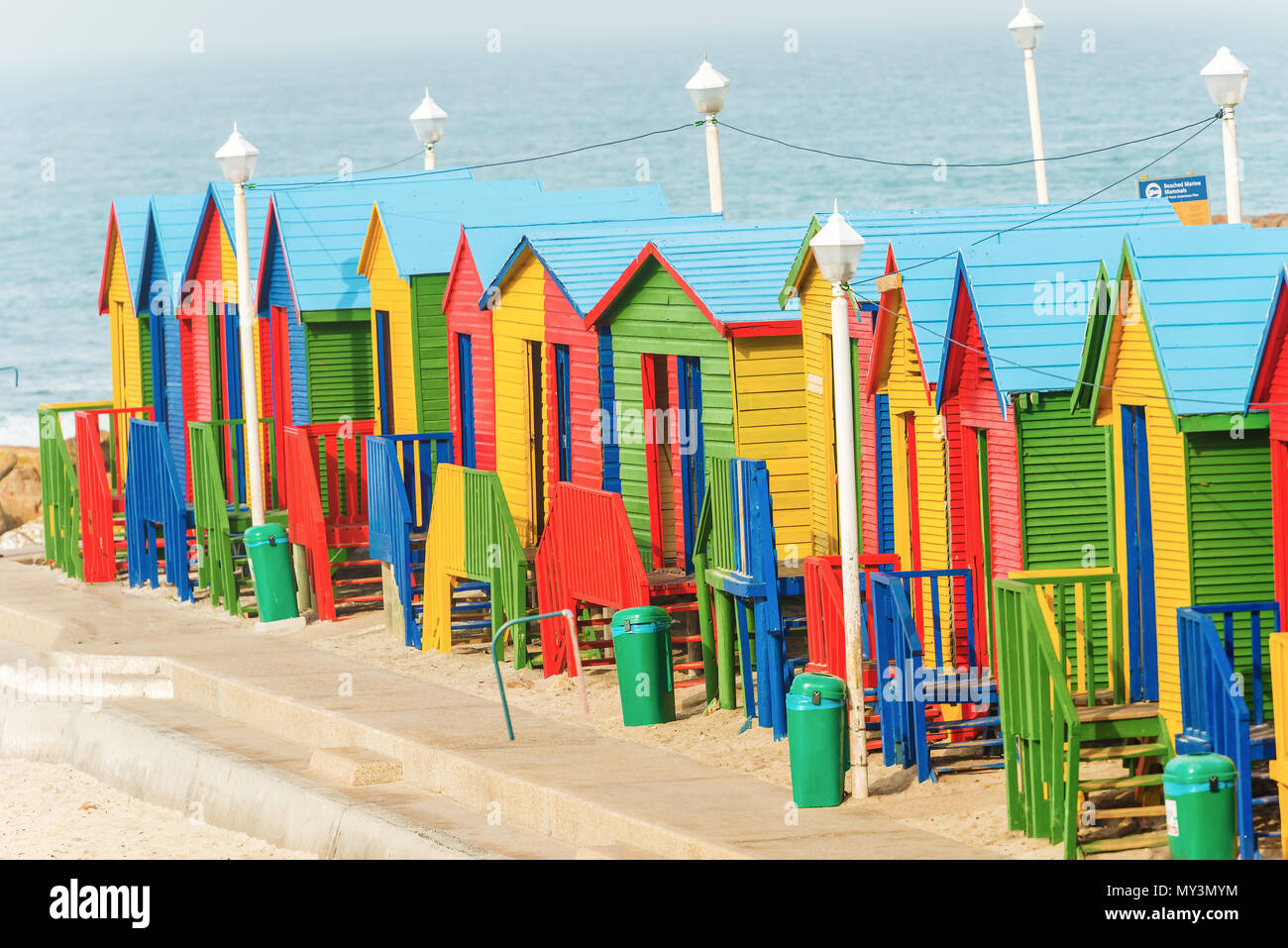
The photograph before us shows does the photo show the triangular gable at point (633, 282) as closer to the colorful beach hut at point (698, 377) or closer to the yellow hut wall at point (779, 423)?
the colorful beach hut at point (698, 377)

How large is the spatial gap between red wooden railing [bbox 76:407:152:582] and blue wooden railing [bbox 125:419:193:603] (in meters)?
0.27

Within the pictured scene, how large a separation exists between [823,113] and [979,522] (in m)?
124

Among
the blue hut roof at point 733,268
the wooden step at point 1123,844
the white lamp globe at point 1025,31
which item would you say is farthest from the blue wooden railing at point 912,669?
the white lamp globe at point 1025,31

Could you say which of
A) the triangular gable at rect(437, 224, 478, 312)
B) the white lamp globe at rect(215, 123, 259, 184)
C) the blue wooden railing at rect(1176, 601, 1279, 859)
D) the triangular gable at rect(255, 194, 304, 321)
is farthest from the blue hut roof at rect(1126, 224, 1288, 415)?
the triangular gable at rect(255, 194, 304, 321)

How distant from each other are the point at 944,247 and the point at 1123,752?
4.46m

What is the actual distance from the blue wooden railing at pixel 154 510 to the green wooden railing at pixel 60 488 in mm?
1007

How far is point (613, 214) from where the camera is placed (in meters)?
20.8

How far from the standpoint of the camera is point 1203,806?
10.5 metres

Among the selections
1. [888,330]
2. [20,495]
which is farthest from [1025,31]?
[20,495]

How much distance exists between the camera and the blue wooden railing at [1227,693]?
36.1 ft

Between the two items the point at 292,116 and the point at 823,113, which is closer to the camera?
the point at 823,113

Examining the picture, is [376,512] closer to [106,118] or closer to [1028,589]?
[1028,589]

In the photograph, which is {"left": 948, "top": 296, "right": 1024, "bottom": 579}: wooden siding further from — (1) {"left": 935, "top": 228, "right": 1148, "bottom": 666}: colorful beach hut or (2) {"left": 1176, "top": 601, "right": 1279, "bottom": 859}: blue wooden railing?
(2) {"left": 1176, "top": 601, "right": 1279, "bottom": 859}: blue wooden railing
